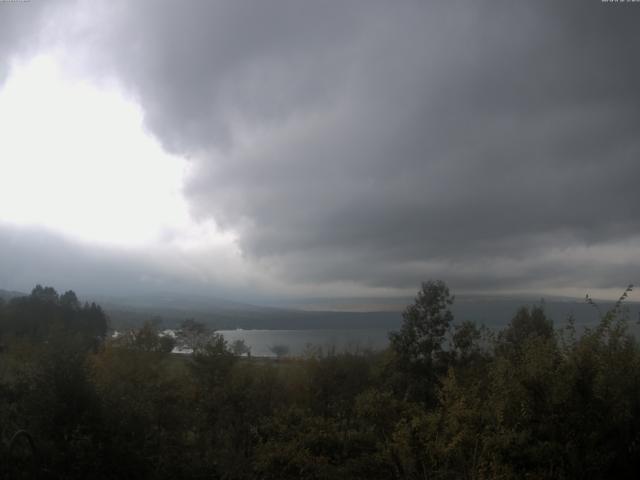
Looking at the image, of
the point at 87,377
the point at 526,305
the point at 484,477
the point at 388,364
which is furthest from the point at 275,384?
the point at 526,305

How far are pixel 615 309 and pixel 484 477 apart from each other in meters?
5.69

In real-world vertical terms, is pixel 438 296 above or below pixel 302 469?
above

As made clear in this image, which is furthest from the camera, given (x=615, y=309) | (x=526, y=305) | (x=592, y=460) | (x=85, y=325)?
(x=85, y=325)

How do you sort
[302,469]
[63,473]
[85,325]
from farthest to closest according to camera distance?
1. [85,325]
2. [302,469]
3. [63,473]

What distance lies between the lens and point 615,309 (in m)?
12.8

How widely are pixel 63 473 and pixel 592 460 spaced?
1132cm

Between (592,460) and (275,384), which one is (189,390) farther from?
(592,460)

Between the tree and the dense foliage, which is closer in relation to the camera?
the dense foliage

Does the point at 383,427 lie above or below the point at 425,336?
below

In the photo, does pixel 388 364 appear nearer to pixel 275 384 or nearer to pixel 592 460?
pixel 275 384

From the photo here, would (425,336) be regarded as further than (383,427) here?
Yes

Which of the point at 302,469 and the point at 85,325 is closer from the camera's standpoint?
the point at 302,469

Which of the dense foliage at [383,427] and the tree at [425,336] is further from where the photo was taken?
the tree at [425,336]

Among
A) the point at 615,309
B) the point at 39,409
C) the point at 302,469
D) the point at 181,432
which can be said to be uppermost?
the point at 615,309
